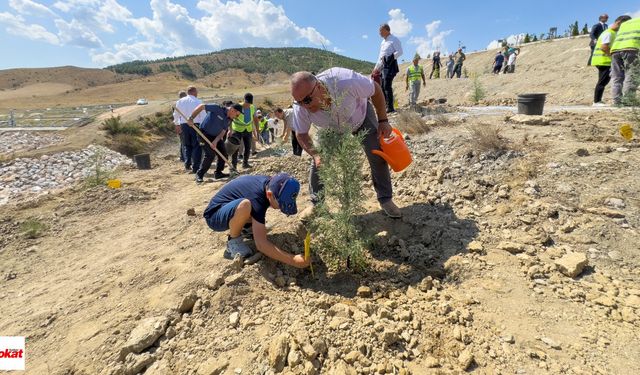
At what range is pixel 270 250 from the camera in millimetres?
2781

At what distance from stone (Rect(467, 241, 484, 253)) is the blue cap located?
1.53m

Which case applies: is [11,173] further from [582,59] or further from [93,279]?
[582,59]

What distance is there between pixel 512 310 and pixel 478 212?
134cm

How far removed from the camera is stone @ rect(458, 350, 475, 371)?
192cm

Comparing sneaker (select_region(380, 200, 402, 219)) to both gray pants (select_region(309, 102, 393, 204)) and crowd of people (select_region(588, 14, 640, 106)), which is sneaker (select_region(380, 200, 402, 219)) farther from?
crowd of people (select_region(588, 14, 640, 106))

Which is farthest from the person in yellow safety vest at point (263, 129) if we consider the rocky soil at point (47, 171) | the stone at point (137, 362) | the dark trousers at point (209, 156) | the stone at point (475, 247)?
the stone at point (137, 362)

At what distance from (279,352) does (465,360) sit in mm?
1040

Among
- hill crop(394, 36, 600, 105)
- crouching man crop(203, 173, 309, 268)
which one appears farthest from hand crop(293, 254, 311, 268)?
hill crop(394, 36, 600, 105)

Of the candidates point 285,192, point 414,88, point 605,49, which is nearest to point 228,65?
point 414,88

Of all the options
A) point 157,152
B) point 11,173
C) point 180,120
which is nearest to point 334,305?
point 180,120

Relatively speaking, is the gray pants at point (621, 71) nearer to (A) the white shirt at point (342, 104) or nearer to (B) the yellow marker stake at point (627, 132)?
(B) the yellow marker stake at point (627, 132)

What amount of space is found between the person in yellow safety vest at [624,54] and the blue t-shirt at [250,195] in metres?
5.50

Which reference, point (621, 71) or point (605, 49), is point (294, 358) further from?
point (605, 49)

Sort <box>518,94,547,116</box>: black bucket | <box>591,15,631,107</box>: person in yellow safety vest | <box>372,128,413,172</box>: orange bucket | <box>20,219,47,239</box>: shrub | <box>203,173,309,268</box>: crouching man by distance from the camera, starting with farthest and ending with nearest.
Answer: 1. <box>591,15,631,107</box>: person in yellow safety vest
2. <box>518,94,547,116</box>: black bucket
3. <box>20,219,47,239</box>: shrub
4. <box>372,128,413,172</box>: orange bucket
5. <box>203,173,309,268</box>: crouching man
